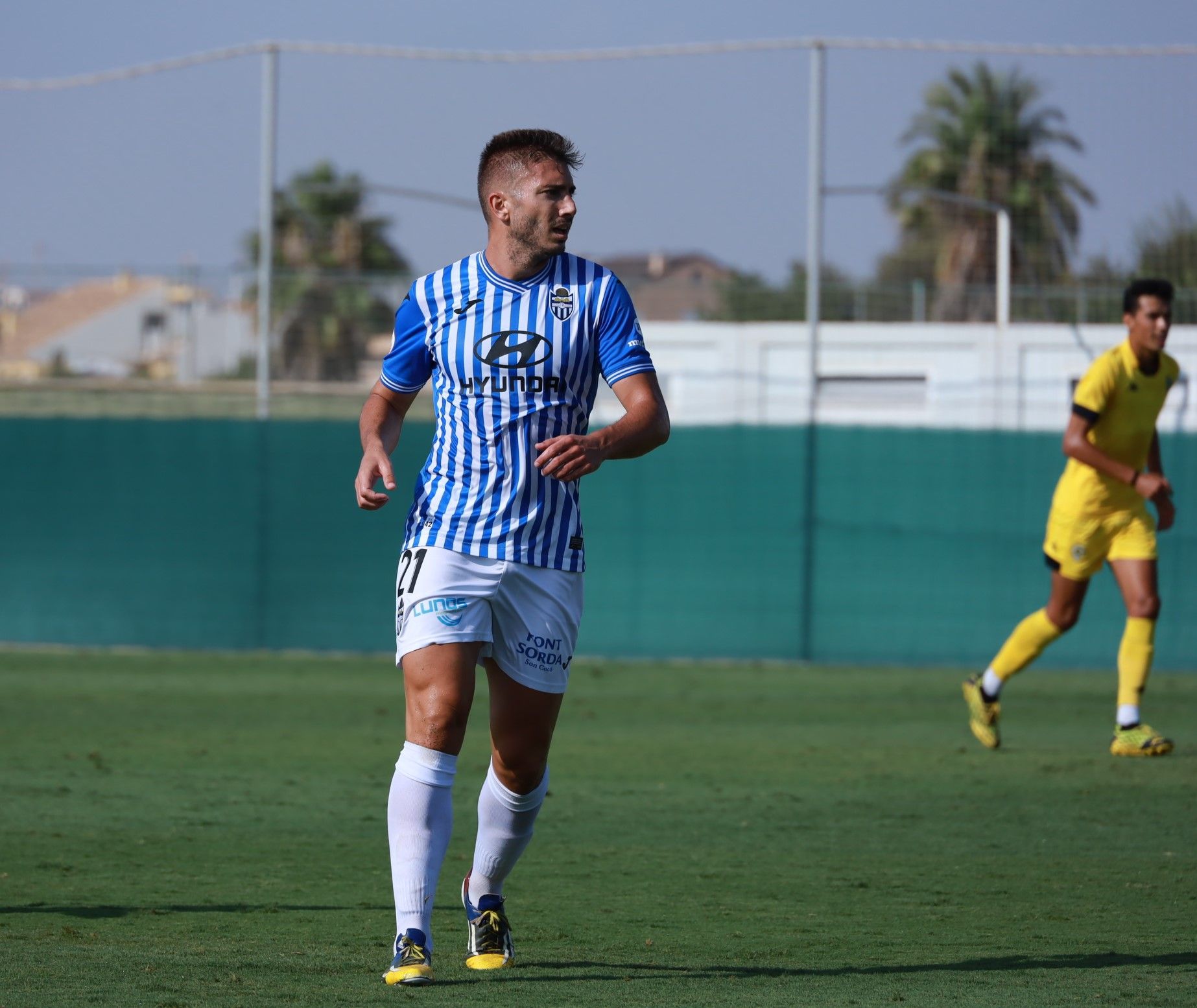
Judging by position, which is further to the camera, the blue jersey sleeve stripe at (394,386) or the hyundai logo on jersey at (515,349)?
the blue jersey sleeve stripe at (394,386)

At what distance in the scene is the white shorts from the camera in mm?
4309

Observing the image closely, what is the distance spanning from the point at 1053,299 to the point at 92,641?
8.26 metres

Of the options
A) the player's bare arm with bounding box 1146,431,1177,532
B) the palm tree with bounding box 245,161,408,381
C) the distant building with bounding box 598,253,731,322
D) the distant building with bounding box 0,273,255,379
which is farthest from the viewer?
the distant building with bounding box 0,273,255,379

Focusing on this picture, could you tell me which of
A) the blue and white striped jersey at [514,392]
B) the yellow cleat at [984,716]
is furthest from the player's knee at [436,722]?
the yellow cleat at [984,716]

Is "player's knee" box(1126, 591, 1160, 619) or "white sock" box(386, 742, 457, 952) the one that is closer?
"white sock" box(386, 742, 457, 952)

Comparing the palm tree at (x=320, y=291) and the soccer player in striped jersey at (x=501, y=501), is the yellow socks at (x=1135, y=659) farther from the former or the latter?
the palm tree at (x=320, y=291)

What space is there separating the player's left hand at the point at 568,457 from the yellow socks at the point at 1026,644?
5.26 metres

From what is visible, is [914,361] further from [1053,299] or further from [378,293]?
[378,293]

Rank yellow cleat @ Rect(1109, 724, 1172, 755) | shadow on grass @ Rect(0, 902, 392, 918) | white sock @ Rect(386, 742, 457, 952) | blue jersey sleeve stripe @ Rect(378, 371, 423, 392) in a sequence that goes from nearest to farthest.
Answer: white sock @ Rect(386, 742, 457, 952) → blue jersey sleeve stripe @ Rect(378, 371, 423, 392) → shadow on grass @ Rect(0, 902, 392, 918) → yellow cleat @ Rect(1109, 724, 1172, 755)

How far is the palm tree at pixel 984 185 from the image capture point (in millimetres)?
14078

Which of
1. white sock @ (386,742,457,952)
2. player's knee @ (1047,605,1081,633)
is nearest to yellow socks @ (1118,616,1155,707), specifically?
player's knee @ (1047,605,1081,633)

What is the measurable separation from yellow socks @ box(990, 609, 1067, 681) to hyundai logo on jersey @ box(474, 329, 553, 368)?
16.9 ft

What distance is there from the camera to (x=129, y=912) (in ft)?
16.5

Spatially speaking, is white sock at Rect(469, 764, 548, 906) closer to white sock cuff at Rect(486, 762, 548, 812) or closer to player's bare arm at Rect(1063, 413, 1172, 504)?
white sock cuff at Rect(486, 762, 548, 812)
